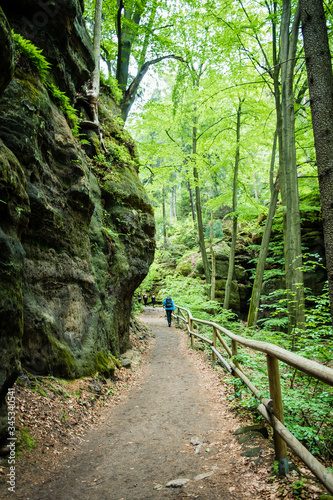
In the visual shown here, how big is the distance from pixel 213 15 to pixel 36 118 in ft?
29.0

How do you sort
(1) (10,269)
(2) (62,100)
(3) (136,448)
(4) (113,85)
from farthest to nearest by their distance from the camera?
(4) (113,85), (2) (62,100), (3) (136,448), (1) (10,269)

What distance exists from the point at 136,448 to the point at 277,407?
2390 millimetres

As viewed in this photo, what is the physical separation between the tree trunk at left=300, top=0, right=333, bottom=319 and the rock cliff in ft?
13.4

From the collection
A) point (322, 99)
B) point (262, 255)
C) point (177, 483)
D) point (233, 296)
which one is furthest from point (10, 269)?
point (233, 296)

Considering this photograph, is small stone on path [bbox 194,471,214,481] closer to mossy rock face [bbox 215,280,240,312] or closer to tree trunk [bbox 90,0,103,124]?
tree trunk [bbox 90,0,103,124]

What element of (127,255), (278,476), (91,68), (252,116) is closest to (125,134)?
(91,68)

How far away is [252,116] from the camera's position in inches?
519

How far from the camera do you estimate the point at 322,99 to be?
383cm

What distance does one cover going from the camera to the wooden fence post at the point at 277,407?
2.53m

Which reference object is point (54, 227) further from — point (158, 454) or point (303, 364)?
point (303, 364)

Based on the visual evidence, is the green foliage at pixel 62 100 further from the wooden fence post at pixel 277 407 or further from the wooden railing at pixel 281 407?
the wooden fence post at pixel 277 407

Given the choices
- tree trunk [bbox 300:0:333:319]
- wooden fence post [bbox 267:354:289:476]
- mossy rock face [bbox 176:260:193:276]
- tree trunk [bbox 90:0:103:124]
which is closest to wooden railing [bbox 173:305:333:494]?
wooden fence post [bbox 267:354:289:476]

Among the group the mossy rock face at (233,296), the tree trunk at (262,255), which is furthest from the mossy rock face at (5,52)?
the mossy rock face at (233,296)

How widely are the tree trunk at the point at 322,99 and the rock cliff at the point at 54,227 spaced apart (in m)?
4.07
